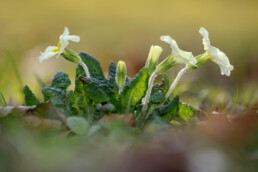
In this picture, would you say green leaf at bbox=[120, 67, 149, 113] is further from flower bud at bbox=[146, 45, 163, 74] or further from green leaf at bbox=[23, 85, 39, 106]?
green leaf at bbox=[23, 85, 39, 106]

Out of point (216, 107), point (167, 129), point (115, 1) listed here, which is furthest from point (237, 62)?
point (115, 1)

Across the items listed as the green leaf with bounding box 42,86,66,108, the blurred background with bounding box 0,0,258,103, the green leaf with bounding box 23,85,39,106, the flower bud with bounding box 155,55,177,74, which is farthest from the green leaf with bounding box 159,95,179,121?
the blurred background with bounding box 0,0,258,103

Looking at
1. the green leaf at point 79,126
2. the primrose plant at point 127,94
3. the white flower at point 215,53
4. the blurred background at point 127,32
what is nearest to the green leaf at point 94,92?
the primrose plant at point 127,94

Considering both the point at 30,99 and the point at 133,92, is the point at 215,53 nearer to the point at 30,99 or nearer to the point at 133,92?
the point at 133,92

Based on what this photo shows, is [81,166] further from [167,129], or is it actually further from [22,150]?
[167,129]

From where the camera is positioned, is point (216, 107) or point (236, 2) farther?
point (236, 2)

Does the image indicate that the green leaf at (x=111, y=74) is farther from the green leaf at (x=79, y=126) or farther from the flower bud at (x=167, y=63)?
the green leaf at (x=79, y=126)
